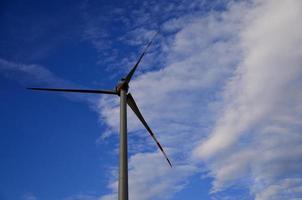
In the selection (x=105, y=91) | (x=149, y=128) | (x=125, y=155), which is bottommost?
(x=125, y=155)

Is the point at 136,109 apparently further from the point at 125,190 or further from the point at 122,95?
the point at 125,190

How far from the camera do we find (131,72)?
165 ft

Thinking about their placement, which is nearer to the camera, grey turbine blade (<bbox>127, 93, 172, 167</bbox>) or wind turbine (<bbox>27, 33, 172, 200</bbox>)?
wind turbine (<bbox>27, 33, 172, 200</bbox>)

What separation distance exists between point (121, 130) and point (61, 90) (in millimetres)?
13011

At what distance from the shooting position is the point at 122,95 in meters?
48.0

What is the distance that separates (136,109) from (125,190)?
625 inches

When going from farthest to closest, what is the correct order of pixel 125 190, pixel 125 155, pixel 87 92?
pixel 87 92
pixel 125 155
pixel 125 190

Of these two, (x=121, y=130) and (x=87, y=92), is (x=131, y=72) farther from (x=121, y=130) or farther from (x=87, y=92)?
(x=121, y=130)

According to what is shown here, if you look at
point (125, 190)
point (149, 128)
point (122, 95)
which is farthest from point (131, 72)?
point (125, 190)

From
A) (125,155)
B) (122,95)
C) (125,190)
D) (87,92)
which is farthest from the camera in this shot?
A: (87,92)

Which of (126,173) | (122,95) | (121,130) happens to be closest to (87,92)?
(122,95)

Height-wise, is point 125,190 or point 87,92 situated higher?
point 87,92

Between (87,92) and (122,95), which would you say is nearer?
(122,95)

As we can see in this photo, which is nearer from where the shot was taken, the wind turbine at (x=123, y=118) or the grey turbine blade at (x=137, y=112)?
the wind turbine at (x=123, y=118)
